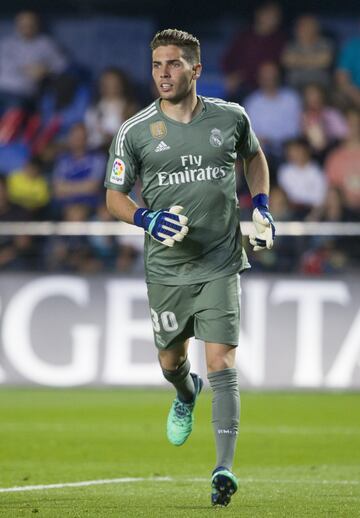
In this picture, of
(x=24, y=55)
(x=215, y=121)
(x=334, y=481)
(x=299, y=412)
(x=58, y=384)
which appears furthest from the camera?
(x=24, y=55)

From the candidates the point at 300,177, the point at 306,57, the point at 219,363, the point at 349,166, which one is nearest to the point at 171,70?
the point at 219,363

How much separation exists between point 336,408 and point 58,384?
3.41 m

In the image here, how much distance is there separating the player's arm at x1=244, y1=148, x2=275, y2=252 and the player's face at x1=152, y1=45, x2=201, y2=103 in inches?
29.5

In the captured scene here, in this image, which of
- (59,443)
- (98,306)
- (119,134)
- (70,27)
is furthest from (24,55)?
(119,134)

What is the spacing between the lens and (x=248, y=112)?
61.4 feet

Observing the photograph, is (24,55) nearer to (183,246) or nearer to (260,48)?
(260,48)

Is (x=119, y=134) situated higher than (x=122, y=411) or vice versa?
(x=119, y=134)

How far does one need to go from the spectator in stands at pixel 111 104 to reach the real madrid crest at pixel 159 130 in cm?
1101

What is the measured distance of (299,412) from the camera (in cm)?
1347

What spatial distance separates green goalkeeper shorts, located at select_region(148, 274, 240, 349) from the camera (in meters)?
7.32

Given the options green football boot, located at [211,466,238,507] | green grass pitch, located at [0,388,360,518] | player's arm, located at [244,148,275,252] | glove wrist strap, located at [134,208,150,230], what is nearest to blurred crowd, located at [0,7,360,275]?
green grass pitch, located at [0,388,360,518]

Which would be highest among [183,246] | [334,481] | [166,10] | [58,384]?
[166,10]

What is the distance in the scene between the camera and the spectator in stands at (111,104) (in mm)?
18500

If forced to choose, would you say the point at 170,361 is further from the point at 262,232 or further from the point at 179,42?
the point at 179,42
